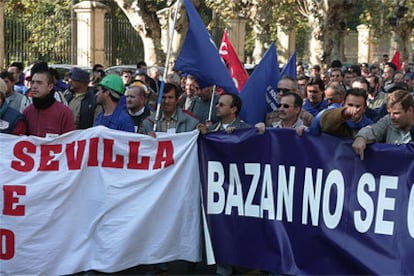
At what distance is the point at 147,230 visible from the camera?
7188 millimetres

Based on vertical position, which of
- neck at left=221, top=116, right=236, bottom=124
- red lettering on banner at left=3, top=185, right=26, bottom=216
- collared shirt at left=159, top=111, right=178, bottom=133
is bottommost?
red lettering on banner at left=3, top=185, right=26, bottom=216

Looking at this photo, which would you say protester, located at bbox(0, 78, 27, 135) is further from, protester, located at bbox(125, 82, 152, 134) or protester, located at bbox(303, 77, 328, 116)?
protester, located at bbox(303, 77, 328, 116)

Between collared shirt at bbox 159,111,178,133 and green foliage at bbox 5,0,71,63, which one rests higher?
green foliage at bbox 5,0,71,63

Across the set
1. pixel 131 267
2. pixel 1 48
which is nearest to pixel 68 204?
pixel 131 267

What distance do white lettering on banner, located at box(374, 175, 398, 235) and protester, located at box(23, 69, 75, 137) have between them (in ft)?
9.43

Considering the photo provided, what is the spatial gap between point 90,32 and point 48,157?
22.7 m

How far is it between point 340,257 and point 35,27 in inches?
1066

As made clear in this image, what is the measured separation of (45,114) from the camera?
290 inches

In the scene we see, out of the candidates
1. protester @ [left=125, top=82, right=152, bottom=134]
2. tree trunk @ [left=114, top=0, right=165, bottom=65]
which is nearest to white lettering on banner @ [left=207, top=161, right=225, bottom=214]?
protester @ [left=125, top=82, right=152, bottom=134]

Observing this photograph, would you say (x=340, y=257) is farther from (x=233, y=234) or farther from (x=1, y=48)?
(x=1, y=48)

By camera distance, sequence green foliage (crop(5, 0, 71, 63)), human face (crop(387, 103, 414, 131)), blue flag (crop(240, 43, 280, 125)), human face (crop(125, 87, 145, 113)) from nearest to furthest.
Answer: human face (crop(387, 103, 414, 131)) → human face (crop(125, 87, 145, 113)) → blue flag (crop(240, 43, 280, 125)) → green foliage (crop(5, 0, 71, 63))

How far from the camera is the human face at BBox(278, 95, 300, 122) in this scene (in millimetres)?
7488

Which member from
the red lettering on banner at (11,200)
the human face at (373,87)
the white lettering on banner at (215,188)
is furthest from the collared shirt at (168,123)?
the human face at (373,87)

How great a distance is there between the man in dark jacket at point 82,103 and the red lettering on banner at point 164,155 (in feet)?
8.41
